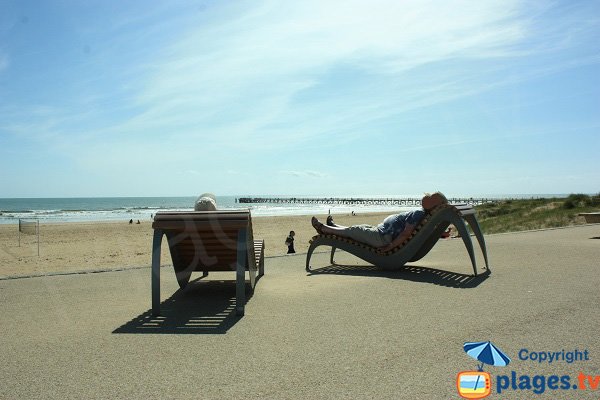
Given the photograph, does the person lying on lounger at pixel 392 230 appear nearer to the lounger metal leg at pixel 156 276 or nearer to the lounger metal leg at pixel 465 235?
the lounger metal leg at pixel 465 235

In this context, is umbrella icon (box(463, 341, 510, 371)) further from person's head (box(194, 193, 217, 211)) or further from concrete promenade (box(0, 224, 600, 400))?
person's head (box(194, 193, 217, 211))

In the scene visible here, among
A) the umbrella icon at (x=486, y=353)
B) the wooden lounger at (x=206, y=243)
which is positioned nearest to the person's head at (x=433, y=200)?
the wooden lounger at (x=206, y=243)

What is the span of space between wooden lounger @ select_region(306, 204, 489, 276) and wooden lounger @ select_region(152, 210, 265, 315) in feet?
7.56

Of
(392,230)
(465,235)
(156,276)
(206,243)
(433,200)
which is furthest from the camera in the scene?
(392,230)

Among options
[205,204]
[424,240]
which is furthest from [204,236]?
[424,240]

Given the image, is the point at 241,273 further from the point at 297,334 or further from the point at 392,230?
the point at 392,230

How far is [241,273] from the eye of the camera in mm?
6395

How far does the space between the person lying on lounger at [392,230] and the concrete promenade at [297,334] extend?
2.15 feet

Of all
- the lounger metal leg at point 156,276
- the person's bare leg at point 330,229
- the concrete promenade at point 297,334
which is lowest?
the concrete promenade at point 297,334

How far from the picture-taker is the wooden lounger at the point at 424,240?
28.4 ft

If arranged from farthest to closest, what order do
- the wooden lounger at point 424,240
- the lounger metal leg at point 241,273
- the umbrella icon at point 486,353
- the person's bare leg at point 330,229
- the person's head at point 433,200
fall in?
the person's bare leg at point 330,229 → the person's head at point 433,200 → the wooden lounger at point 424,240 → the lounger metal leg at point 241,273 → the umbrella icon at point 486,353

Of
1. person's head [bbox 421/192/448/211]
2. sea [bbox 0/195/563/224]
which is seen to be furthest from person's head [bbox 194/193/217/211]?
sea [bbox 0/195/563/224]

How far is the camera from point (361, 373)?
4035 mm

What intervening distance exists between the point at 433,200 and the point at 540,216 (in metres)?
16.5
